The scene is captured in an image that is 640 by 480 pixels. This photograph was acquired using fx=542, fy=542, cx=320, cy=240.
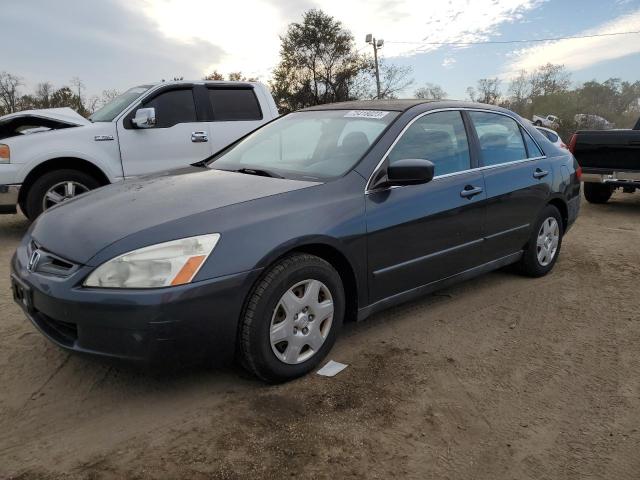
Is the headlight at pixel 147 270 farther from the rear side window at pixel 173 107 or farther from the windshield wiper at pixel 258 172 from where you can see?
the rear side window at pixel 173 107

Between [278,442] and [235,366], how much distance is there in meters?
0.80

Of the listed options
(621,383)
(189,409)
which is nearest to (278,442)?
(189,409)

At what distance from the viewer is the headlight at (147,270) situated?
249 cm

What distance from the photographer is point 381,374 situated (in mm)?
3080

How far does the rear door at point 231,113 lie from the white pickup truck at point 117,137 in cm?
1

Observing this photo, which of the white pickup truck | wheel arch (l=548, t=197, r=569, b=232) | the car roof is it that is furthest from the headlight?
the white pickup truck

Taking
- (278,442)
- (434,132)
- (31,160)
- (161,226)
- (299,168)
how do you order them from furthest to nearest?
(31,160)
(434,132)
(299,168)
(161,226)
(278,442)

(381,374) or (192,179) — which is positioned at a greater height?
(192,179)

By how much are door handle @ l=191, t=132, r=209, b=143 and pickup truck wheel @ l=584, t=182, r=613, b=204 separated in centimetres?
642

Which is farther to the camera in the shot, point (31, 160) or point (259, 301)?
point (31, 160)

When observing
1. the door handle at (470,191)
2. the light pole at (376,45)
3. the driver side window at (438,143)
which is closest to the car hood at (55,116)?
the driver side window at (438,143)

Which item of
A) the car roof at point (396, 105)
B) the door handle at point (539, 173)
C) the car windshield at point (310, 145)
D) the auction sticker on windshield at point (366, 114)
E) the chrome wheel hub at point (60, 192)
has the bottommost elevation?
the door handle at point (539, 173)

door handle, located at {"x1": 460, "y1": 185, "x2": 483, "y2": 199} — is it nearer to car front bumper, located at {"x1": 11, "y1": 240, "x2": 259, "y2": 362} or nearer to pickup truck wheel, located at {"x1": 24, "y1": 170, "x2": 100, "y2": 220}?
car front bumper, located at {"x1": 11, "y1": 240, "x2": 259, "y2": 362}

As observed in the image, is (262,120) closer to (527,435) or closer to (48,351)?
(48,351)
